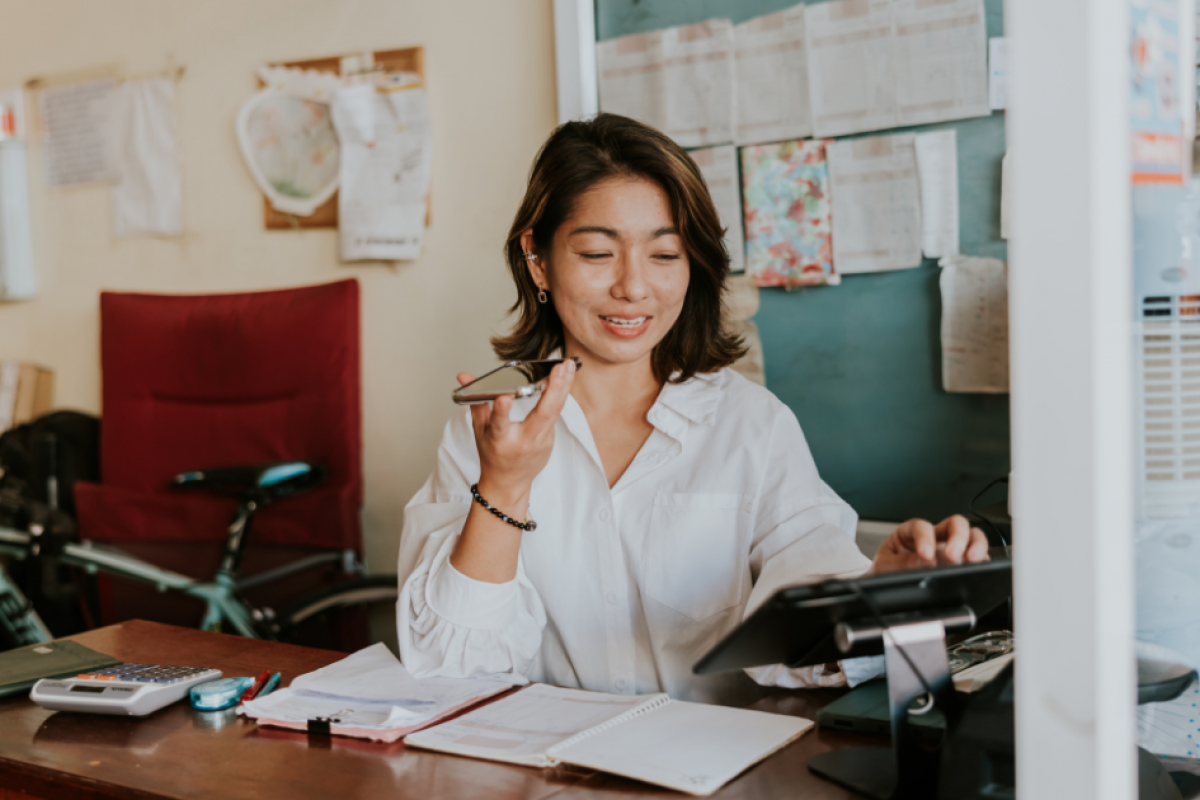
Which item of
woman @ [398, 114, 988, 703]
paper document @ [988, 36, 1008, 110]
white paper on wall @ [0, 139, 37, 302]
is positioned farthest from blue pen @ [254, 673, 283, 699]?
white paper on wall @ [0, 139, 37, 302]

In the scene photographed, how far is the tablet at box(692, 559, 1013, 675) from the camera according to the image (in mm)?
901

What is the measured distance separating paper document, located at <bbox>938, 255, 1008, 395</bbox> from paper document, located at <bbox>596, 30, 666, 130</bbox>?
660 millimetres

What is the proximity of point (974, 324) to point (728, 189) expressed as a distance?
531mm

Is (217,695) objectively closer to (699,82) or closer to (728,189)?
(728,189)

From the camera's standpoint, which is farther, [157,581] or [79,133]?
[79,133]

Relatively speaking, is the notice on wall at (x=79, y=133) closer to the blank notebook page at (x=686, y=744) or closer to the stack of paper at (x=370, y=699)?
the stack of paper at (x=370, y=699)

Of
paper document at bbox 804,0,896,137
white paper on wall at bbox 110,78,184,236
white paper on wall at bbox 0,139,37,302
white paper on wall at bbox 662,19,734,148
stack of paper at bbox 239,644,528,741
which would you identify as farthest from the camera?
white paper on wall at bbox 0,139,37,302

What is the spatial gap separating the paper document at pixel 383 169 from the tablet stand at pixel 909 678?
5.68 ft

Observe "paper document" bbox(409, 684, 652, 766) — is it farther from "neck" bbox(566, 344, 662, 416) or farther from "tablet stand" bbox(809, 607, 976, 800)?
"neck" bbox(566, 344, 662, 416)

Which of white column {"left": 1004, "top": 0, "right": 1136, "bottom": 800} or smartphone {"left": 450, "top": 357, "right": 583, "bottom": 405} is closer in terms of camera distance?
white column {"left": 1004, "top": 0, "right": 1136, "bottom": 800}

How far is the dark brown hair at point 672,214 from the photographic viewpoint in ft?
5.20

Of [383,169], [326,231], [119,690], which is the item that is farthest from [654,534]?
[326,231]

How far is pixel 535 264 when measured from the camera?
1.70 metres

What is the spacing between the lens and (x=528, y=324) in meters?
1.78
